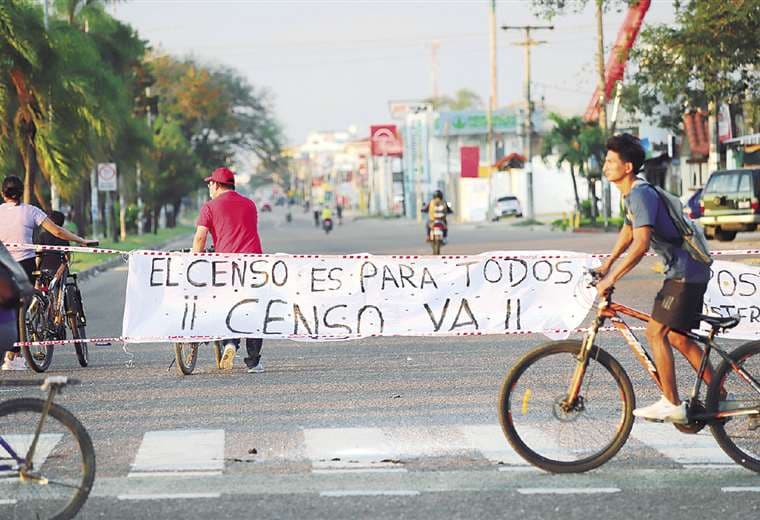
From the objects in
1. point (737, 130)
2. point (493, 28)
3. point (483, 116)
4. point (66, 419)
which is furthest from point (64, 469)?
point (483, 116)

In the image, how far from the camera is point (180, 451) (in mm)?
9375

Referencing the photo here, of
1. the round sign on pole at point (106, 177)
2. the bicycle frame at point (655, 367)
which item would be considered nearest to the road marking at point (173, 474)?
the bicycle frame at point (655, 367)

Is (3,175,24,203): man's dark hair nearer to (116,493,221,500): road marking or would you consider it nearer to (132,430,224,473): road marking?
(132,430,224,473): road marking

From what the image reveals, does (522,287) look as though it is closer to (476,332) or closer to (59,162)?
(476,332)

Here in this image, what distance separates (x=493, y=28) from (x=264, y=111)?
87.6ft

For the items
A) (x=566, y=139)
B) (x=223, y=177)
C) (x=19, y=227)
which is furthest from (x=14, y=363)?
(x=566, y=139)

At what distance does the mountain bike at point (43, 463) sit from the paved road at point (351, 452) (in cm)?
20

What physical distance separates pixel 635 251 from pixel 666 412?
87cm

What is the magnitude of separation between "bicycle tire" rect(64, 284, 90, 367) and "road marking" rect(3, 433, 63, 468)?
24.8ft

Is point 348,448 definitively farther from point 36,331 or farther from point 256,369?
point 36,331

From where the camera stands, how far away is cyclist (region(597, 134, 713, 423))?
8445mm

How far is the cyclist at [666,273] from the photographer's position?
8445mm

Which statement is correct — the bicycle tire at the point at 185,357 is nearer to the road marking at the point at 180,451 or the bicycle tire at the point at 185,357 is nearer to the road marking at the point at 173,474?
the road marking at the point at 180,451

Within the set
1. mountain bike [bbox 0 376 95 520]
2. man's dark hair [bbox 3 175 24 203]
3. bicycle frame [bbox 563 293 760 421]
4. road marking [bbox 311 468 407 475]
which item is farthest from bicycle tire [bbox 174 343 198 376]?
mountain bike [bbox 0 376 95 520]
